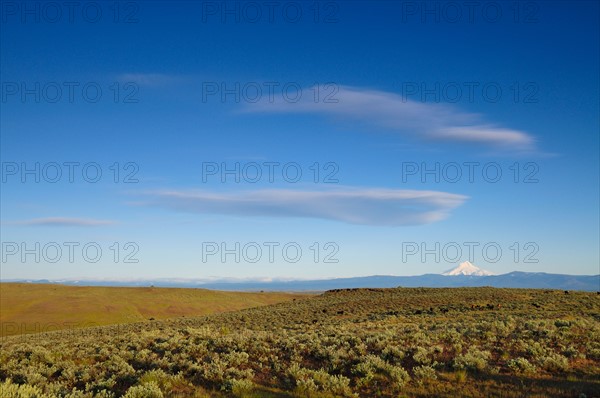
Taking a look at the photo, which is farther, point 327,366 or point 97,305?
point 97,305

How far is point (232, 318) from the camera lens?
4322 centimetres

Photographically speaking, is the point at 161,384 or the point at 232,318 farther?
the point at 232,318

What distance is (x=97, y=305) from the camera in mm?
74875

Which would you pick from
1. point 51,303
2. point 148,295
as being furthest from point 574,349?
point 148,295

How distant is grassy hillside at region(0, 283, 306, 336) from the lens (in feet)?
206

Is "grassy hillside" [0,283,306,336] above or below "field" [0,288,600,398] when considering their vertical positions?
below

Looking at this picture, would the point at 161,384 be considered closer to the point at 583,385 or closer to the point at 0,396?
the point at 0,396

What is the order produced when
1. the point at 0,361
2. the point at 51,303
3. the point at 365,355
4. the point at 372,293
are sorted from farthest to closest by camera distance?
the point at 51,303 < the point at 372,293 < the point at 0,361 < the point at 365,355

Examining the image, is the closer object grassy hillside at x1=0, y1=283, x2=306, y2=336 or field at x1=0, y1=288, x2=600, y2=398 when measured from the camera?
field at x1=0, y1=288, x2=600, y2=398

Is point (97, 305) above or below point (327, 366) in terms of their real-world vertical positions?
below

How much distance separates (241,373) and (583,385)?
31.2 ft

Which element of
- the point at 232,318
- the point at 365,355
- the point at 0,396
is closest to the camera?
the point at 0,396

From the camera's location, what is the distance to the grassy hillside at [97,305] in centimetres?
6278

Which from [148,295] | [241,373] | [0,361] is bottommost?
[148,295]
